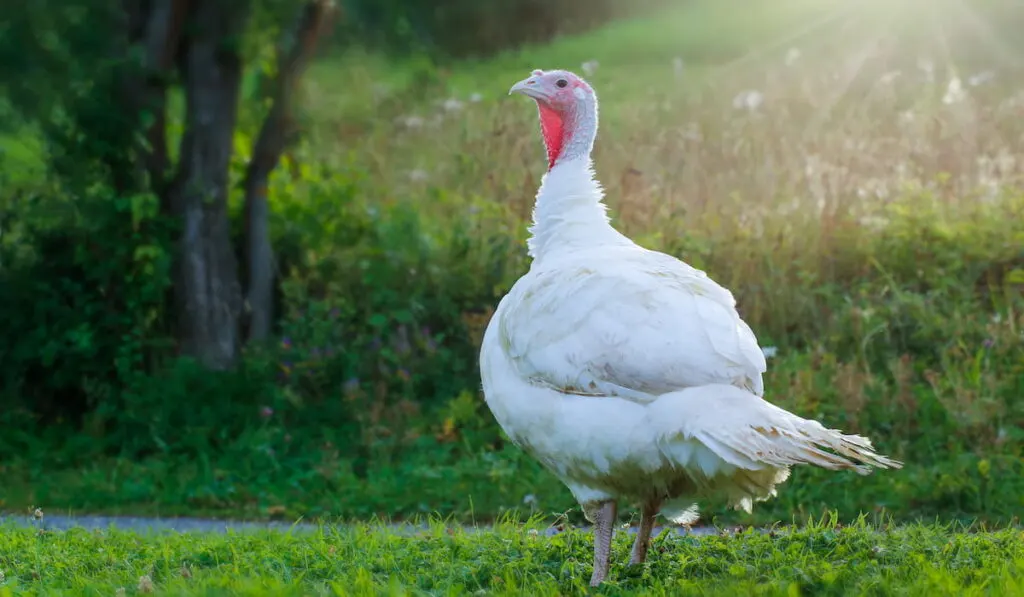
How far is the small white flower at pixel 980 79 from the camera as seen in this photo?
1265 centimetres

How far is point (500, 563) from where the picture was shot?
17.8 ft

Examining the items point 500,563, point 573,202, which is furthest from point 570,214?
point 500,563

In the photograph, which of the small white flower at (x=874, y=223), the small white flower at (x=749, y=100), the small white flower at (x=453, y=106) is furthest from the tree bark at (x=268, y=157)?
the small white flower at (x=874, y=223)

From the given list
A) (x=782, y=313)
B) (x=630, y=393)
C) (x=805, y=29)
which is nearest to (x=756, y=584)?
(x=630, y=393)

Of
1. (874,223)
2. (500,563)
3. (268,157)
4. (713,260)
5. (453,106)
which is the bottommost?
(500,563)

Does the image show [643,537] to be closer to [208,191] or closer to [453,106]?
[208,191]

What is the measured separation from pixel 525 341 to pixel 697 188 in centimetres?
592

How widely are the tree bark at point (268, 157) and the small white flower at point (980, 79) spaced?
20.8ft

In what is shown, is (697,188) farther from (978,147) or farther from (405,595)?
(405,595)

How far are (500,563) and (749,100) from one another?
743 centimetres

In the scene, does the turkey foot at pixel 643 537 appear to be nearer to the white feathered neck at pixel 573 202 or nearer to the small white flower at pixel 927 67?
the white feathered neck at pixel 573 202

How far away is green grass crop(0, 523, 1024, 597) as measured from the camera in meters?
4.87

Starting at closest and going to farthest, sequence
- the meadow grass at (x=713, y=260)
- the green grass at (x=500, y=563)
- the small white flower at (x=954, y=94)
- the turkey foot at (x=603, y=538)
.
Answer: the green grass at (x=500, y=563), the turkey foot at (x=603, y=538), the meadow grass at (x=713, y=260), the small white flower at (x=954, y=94)

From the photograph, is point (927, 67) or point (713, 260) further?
point (927, 67)
